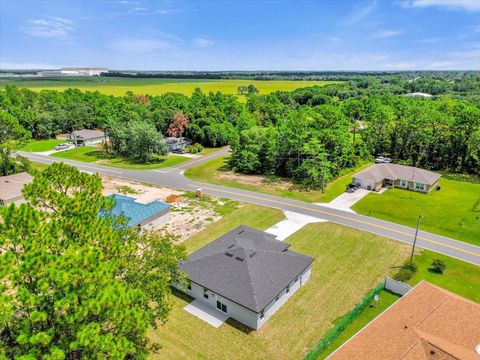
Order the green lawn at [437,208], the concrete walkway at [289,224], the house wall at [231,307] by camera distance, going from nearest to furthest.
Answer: the house wall at [231,307] < the concrete walkway at [289,224] < the green lawn at [437,208]

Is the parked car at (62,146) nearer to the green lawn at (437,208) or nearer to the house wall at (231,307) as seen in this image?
the house wall at (231,307)

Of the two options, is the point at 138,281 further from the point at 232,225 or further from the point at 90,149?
the point at 90,149

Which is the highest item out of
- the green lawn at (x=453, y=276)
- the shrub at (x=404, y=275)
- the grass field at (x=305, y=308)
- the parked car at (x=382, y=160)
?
the parked car at (x=382, y=160)

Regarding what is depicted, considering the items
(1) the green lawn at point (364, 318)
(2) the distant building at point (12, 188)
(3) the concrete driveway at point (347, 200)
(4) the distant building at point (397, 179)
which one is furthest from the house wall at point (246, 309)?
(2) the distant building at point (12, 188)

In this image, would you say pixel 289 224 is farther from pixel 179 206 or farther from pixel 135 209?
pixel 135 209

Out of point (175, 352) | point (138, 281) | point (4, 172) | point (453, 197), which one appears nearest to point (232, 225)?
Answer: point (175, 352)

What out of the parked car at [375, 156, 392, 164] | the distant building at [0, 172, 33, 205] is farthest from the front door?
the parked car at [375, 156, 392, 164]

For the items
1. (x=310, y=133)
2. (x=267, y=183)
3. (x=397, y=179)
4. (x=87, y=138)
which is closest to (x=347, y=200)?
(x=397, y=179)
